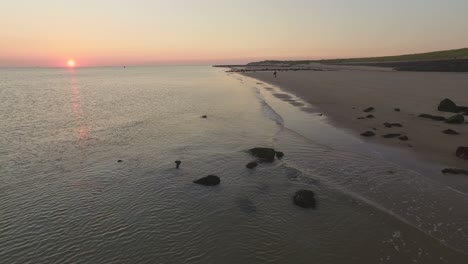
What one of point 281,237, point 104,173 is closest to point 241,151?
point 104,173

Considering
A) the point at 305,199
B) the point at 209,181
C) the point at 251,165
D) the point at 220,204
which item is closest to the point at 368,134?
the point at 251,165

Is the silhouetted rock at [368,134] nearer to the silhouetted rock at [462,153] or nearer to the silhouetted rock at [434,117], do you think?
the silhouetted rock at [462,153]

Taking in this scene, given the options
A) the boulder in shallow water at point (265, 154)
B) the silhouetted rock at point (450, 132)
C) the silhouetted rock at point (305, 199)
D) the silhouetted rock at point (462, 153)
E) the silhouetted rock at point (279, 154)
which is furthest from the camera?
the silhouetted rock at point (450, 132)

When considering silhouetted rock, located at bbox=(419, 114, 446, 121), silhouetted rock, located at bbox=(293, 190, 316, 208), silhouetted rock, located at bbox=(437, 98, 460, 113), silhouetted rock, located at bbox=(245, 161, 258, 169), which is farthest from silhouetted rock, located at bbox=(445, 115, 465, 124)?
silhouetted rock, located at bbox=(293, 190, 316, 208)

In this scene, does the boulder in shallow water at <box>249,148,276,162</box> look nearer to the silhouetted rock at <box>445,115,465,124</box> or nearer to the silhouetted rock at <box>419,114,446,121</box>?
the silhouetted rock at <box>445,115,465,124</box>

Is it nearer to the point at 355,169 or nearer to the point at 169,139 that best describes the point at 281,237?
the point at 355,169

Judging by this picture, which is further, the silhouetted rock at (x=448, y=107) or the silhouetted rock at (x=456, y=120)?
the silhouetted rock at (x=448, y=107)

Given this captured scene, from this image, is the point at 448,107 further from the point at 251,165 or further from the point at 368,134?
the point at 251,165

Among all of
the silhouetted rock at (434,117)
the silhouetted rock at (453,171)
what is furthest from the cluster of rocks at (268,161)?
the silhouetted rock at (434,117)
